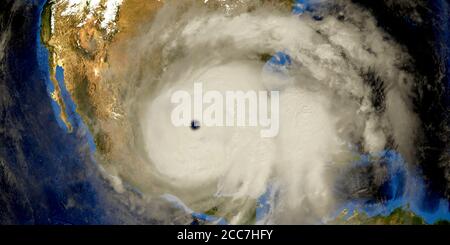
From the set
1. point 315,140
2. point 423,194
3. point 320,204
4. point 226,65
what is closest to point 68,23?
point 226,65

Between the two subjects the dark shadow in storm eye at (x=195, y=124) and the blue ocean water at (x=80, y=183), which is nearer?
the blue ocean water at (x=80, y=183)

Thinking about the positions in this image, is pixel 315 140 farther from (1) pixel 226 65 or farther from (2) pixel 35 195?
(2) pixel 35 195
